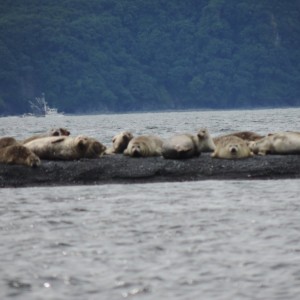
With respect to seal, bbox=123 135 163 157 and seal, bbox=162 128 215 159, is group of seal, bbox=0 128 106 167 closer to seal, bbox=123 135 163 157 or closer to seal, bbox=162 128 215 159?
seal, bbox=123 135 163 157

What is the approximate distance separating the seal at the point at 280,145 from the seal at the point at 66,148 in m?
4.04

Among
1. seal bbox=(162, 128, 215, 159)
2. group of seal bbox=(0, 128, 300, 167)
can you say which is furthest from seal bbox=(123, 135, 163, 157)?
seal bbox=(162, 128, 215, 159)

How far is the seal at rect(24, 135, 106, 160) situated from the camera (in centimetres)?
2284

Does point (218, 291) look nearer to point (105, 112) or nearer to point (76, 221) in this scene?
point (76, 221)

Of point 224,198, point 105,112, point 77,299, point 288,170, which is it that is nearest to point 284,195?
point 224,198

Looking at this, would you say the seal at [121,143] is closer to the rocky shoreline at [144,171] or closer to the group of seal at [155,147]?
the group of seal at [155,147]

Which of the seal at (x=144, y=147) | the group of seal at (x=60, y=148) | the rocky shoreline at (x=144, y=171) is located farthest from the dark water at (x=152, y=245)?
the seal at (x=144, y=147)

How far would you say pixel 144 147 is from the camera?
23.4 meters

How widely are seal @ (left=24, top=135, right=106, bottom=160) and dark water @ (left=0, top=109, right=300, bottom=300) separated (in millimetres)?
4655

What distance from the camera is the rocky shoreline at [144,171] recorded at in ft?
67.3

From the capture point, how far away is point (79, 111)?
186 meters

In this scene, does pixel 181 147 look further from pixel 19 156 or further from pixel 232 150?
pixel 19 156

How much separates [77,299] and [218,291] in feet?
4.75

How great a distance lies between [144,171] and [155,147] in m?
2.88
